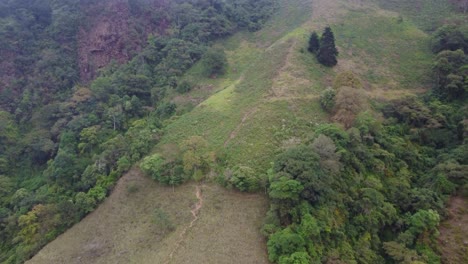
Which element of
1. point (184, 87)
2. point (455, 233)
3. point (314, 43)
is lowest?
point (184, 87)

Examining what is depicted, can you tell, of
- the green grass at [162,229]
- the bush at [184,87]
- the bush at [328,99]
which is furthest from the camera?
the bush at [184,87]

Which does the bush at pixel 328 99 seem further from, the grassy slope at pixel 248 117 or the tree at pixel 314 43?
the tree at pixel 314 43

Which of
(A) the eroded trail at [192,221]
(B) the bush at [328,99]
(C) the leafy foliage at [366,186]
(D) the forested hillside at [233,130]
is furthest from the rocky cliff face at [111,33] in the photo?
(C) the leafy foliage at [366,186]

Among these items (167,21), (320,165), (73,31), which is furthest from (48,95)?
(320,165)

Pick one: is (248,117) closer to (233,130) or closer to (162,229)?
(233,130)

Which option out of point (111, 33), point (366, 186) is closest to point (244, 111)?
point (366, 186)
